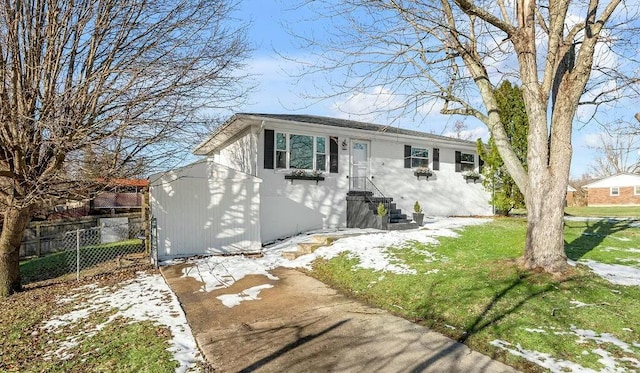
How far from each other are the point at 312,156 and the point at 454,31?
6681 millimetres

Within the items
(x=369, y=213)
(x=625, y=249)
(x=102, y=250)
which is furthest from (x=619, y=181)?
(x=102, y=250)

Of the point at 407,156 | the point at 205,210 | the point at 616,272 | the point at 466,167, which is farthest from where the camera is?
the point at 466,167

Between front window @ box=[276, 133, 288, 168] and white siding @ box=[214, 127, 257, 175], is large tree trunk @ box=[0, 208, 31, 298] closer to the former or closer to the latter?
white siding @ box=[214, 127, 257, 175]

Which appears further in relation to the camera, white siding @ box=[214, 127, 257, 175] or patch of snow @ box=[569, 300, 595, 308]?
white siding @ box=[214, 127, 257, 175]

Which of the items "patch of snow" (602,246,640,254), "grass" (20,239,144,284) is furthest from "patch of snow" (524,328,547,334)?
"grass" (20,239,144,284)

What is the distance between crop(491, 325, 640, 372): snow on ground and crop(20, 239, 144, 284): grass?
9.61 metres

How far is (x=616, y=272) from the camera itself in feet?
18.1

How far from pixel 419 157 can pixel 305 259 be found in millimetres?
8055

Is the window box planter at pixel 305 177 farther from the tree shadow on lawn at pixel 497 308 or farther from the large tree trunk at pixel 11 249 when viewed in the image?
the tree shadow on lawn at pixel 497 308

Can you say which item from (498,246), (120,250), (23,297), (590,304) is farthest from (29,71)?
(498,246)

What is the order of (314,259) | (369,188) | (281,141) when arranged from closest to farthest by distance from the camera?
(314,259)
(281,141)
(369,188)

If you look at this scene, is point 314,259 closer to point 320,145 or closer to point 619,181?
point 320,145

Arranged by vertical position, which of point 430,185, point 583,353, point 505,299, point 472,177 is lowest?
point 583,353

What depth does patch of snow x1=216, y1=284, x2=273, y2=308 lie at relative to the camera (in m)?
5.34
